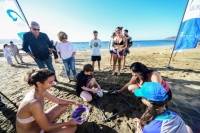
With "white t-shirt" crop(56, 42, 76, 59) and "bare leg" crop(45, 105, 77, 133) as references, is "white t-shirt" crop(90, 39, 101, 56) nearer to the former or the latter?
"white t-shirt" crop(56, 42, 76, 59)

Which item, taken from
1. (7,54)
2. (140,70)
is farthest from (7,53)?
(140,70)

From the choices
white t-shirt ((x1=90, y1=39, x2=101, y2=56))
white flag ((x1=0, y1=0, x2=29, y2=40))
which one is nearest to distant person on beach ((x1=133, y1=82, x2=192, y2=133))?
white t-shirt ((x1=90, y1=39, x2=101, y2=56))

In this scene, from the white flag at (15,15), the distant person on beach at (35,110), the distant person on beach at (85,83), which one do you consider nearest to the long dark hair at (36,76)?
the distant person on beach at (35,110)

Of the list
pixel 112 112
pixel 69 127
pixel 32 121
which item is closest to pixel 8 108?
pixel 32 121

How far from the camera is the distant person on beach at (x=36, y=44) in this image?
3.15 meters

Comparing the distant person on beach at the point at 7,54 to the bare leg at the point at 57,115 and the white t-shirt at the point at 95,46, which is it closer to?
the white t-shirt at the point at 95,46

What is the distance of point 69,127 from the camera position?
5.86ft

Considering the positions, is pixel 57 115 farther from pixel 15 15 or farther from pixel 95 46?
pixel 15 15

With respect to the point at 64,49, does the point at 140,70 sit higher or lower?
lower

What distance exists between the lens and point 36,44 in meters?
3.27

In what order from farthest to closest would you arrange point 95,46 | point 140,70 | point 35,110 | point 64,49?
point 95,46 → point 64,49 → point 140,70 → point 35,110

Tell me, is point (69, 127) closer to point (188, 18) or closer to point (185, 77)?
point (185, 77)

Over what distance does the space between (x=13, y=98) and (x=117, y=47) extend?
4161 mm

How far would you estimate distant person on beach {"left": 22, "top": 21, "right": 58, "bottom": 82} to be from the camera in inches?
124
